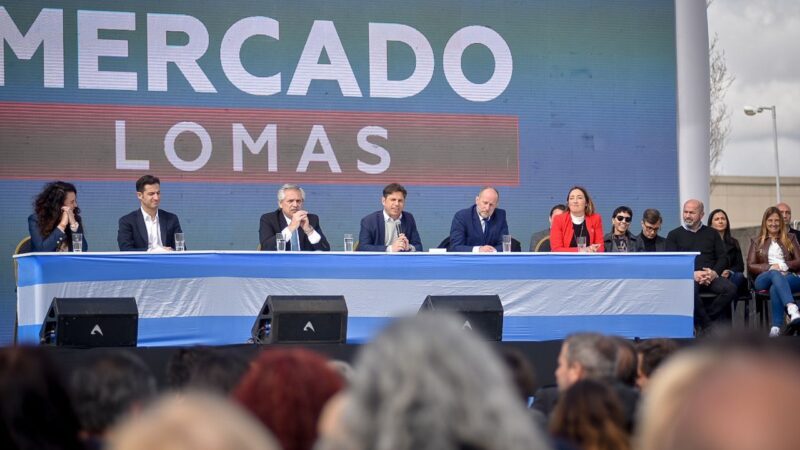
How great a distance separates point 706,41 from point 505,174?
239cm

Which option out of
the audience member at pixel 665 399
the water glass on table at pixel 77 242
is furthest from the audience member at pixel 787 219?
the audience member at pixel 665 399

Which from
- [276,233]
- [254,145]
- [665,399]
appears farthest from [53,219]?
[665,399]

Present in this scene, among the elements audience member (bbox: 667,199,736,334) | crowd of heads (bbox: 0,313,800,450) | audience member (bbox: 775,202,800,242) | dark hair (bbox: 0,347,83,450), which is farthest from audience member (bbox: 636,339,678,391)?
audience member (bbox: 775,202,800,242)

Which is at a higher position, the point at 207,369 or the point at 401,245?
the point at 401,245

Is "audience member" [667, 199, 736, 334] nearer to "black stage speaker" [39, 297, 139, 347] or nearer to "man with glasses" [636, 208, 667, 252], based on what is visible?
"man with glasses" [636, 208, 667, 252]

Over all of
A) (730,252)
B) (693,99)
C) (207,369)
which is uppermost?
(693,99)

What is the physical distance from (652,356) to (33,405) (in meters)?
2.56

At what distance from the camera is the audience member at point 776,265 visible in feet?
29.6

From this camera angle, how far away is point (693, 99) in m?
10.8

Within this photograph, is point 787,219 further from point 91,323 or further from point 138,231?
point 91,323

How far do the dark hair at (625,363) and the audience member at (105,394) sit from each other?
159 cm

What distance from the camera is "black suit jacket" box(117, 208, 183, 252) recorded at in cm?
809

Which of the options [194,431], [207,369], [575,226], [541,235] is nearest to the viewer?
[194,431]

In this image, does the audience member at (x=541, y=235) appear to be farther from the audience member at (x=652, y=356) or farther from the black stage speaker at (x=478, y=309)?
the audience member at (x=652, y=356)
